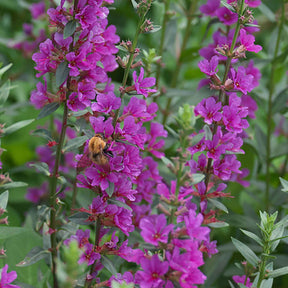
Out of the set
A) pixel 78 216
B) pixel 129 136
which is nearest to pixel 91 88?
pixel 129 136

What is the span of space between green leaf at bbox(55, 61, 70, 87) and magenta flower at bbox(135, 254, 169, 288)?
0.66m

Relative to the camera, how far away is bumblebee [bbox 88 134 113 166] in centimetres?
153

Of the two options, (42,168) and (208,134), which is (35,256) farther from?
(208,134)

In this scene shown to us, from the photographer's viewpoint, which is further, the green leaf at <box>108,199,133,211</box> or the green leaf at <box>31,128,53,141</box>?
the green leaf at <box>31,128,53,141</box>

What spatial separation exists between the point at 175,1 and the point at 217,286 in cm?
195

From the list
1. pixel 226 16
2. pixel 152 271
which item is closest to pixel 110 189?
pixel 152 271

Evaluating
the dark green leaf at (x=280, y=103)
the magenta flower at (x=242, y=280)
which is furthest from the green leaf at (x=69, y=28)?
the dark green leaf at (x=280, y=103)

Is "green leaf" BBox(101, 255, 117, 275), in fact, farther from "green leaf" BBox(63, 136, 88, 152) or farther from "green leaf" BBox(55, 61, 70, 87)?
"green leaf" BBox(55, 61, 70, 87)

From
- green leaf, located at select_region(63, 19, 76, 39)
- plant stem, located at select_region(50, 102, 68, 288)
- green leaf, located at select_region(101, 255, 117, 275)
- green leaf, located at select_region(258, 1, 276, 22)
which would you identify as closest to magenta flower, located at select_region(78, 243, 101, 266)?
green leaf, located at select_region(101, 255, 117, 275)

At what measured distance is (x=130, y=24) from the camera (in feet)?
15.2

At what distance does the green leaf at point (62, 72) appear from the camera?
1632 millimetres

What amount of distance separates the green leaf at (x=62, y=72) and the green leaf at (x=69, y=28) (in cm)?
11

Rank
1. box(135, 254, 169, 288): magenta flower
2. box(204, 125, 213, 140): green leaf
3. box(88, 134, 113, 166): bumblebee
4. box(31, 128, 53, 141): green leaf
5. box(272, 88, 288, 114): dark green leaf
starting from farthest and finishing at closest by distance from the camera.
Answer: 1. box(272, 88, 288, 114): dark green leaf
2. box(31, 128, 53, 141): green leaf
3. box(204, 125, 213, 140): green leaf
4. box(88, 134, 113, 166): bumblebee
5. box(135, 254, 169, 288): magenta flower

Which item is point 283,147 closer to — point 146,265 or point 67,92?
point 67,92
